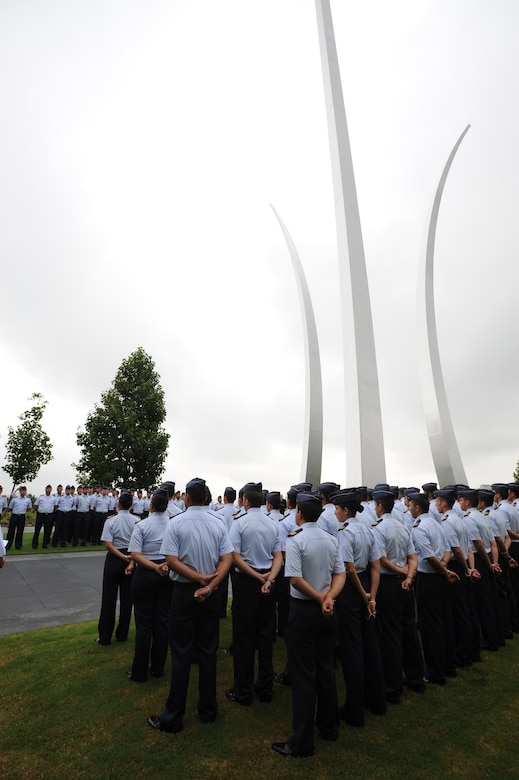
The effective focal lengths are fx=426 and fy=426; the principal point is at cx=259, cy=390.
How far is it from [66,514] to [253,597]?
14304 millimetres

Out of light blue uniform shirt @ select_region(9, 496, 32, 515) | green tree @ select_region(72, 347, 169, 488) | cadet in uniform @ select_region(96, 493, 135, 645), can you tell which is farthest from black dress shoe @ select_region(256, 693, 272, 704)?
green tree @ select_region(72, 347, 169, 488)

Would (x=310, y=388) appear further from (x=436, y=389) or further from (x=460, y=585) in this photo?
(x=460, y=585)

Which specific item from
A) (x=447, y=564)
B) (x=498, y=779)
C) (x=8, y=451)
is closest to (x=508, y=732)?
(x=498, y=779)

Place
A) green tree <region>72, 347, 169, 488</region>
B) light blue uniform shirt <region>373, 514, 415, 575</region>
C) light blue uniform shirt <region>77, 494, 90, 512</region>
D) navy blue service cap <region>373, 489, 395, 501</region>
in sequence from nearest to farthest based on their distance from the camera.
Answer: light blue uniform shirt <region>373, 514, 415, 575</region>
navy blue service cap <region>373, 489, 395, 501</region>
light blue uniform shirt <region>77, 494, 90, 512</region>
green tree <region>72, 347, 169, 488</region>

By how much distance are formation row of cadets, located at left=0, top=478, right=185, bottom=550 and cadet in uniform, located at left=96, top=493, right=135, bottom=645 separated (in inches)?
327

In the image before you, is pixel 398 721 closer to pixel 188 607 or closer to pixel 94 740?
pixel 188 607

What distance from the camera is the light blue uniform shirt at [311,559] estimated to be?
11.7 ft

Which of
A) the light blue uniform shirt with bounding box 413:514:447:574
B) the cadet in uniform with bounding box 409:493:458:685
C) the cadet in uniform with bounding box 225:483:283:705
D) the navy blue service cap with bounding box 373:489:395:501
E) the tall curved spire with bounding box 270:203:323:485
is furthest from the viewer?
the tall curved spire with bounding box 270:203:323:485

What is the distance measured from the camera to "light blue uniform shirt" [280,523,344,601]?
3568 mm

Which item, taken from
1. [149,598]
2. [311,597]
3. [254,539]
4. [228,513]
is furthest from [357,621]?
[228,513]

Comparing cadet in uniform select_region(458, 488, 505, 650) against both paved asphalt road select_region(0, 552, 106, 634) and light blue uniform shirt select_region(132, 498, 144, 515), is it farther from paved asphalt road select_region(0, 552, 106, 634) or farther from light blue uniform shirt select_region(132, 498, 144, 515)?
→ light blue uniform shirt select_region(132, 498, 144, 515)

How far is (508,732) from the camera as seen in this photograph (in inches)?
154

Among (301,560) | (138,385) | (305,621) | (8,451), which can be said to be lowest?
(305,621)

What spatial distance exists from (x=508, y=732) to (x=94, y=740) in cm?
370
